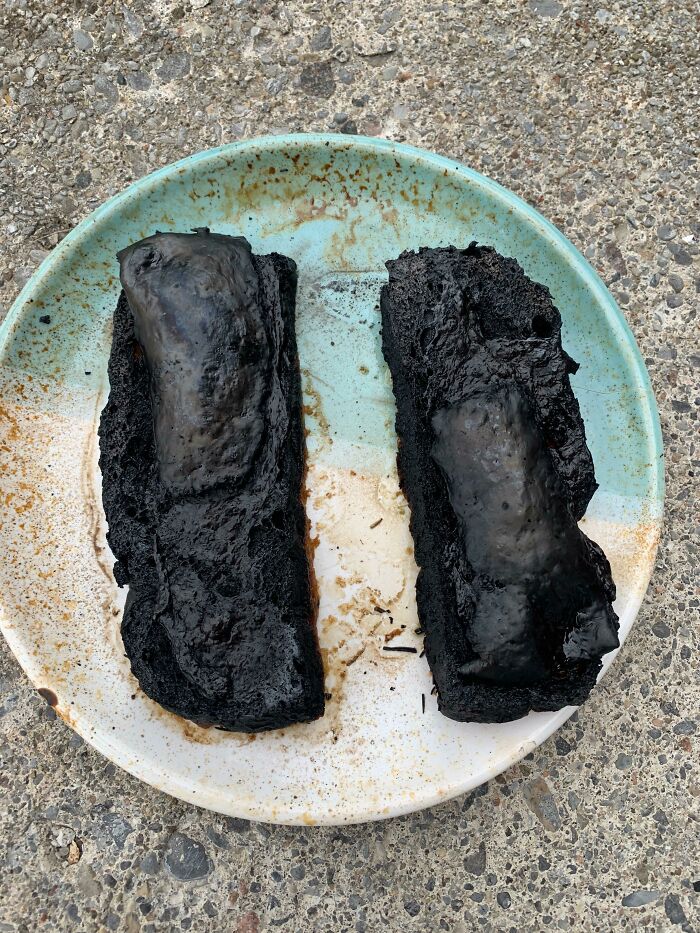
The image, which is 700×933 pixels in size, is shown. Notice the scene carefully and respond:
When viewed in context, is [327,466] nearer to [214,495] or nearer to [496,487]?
[214,495]

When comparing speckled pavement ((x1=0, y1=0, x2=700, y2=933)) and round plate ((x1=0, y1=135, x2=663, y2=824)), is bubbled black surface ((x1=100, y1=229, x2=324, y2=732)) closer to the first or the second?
round plate ((x1=0, y1=135, x2=663, y2=824))

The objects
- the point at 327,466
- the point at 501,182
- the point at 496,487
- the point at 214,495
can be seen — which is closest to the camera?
the point at 496,487

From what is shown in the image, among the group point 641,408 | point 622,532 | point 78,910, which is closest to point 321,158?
point 641,408

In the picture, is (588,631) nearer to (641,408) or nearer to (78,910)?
(641,408)

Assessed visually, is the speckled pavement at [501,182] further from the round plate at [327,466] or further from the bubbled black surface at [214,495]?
the bubbled black surface at [214,495]

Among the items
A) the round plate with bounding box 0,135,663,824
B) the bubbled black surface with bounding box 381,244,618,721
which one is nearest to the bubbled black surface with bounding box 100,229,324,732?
the round plate with bounding box 0,135,663,824

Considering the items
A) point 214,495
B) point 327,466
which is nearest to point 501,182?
point 327,466
